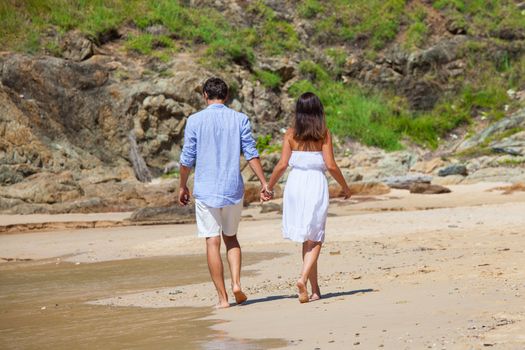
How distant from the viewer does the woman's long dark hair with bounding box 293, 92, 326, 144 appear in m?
7.09

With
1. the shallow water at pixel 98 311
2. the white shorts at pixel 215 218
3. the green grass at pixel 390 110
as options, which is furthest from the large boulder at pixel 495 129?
the white shorts at pixel 215 218

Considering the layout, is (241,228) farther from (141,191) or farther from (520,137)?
(520,137)

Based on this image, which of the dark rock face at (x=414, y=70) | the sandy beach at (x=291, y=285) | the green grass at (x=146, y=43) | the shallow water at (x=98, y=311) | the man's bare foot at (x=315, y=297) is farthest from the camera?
the dark rock face at (x=414, y=70)

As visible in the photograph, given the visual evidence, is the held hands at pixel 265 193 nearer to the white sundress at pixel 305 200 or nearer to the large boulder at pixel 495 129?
the white sundress at pixel 305 200

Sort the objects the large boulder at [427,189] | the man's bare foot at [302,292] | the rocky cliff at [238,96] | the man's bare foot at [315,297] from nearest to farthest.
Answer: the man's bare foot at [302,292] < the man's bare foot at [315,297] < the large boulder at [427,189] < the rocky cliff at [238,96]

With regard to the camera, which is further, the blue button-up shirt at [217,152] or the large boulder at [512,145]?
the large boulder at [512,145]

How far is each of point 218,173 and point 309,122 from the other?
776mm

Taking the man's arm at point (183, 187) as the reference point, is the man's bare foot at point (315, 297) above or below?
below

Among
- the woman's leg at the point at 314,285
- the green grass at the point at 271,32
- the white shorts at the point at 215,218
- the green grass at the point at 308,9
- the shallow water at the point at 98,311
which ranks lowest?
the shallow water at the point at 98,311

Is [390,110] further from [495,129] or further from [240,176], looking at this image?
[240,176]

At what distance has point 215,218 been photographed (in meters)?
7.09

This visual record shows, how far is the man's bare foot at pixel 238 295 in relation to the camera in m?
6.93

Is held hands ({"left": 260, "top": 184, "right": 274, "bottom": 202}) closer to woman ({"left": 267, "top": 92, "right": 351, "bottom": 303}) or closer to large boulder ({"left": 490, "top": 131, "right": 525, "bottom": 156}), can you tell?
woman ({"left": 267, "top": 92, "right": 351, "bottom": 303})

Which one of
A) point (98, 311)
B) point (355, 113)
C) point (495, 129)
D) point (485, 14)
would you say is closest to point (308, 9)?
point (355, 113)
